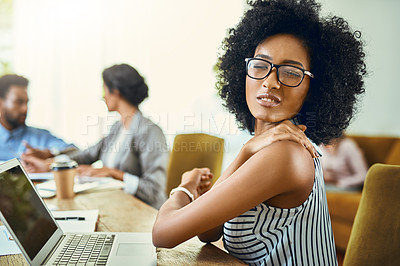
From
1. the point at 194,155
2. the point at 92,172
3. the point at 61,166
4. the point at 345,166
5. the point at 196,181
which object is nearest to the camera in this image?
the point at 196,181

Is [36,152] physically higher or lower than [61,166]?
lower

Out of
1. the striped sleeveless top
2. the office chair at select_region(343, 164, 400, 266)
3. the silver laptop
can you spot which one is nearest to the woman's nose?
the striped sleeveless top

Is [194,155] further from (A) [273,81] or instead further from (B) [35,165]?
(A) [273,81]

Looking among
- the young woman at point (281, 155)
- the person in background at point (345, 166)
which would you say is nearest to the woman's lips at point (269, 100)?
the young woman at point (281, 155)

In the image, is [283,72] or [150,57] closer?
[283,72]

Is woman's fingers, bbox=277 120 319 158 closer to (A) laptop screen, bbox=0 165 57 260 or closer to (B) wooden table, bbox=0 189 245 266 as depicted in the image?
(B) wooden table, bbox=0 189 245 266

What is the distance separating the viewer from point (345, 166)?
3.37 meters

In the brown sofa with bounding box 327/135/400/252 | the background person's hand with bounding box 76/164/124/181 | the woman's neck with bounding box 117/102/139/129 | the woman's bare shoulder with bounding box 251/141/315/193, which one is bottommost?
the brown sofa with bounding box 327/135/400/252

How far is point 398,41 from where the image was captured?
4.47m

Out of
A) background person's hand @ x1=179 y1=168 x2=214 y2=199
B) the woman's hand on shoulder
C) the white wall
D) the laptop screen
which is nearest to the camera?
the laptop screen

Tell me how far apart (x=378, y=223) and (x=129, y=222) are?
0.79 meters

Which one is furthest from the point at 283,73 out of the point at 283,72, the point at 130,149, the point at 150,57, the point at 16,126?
the point at 150,57

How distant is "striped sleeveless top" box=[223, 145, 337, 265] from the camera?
981 mm

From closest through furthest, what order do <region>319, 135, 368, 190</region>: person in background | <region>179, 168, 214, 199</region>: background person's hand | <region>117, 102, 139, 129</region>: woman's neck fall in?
<region>179, 168, 214, 199</region>: background person's hand < <region>117, 102, 139, 129</region>: woman's neck < <region>319, 135, 368, 190</region>: person in background
